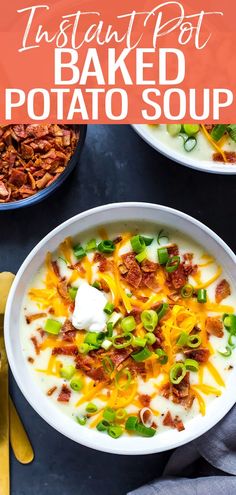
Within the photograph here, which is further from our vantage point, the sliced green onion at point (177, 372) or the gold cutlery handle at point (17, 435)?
the gold cutlery handle at point (17, 435)

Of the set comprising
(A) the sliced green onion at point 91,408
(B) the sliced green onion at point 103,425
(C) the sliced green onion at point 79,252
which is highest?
(C) the sliced green onion at point 79,252

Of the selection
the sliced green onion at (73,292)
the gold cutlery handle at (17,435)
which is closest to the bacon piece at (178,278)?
the sliced green onion at (73,292)

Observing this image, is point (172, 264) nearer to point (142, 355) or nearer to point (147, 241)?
point (147, 241)

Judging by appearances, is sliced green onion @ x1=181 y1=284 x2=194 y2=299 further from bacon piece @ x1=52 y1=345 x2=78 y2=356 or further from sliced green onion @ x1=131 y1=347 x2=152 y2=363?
bacon piece @ x1=52 y1=345 x2=78 y2=356

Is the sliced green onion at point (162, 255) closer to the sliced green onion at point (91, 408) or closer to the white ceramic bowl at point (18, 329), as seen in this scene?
the white ceramic bowl at point (18, 329)

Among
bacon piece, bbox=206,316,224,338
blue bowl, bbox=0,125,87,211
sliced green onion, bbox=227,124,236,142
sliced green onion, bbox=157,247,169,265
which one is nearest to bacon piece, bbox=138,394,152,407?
bacon piece, bbox=206,316,224,338

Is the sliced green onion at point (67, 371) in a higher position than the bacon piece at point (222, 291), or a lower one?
lower

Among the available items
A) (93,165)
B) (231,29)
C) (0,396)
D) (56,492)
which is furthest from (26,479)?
(231,29)
